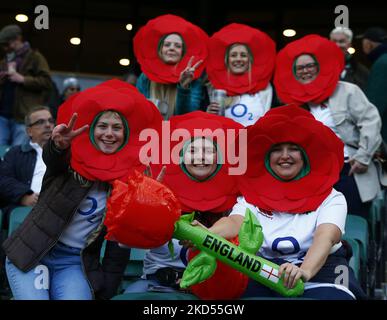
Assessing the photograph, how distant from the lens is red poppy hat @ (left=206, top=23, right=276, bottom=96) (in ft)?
19.4

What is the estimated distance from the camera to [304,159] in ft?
14.2

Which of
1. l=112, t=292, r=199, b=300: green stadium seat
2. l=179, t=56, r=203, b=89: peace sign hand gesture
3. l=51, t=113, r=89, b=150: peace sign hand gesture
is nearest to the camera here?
l=112, t=292, r=199, b=300: green stadium seat

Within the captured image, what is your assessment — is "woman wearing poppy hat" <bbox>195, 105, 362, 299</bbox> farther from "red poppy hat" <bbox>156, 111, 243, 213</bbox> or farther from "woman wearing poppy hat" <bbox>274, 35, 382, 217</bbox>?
"woman wearing poppy hat" <bbox>274, 35, 382, 217</bbox>

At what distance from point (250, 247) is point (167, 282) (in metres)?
0.81

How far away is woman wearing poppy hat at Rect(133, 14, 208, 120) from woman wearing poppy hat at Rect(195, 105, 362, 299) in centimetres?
139

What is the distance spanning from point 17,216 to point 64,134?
4.21ft

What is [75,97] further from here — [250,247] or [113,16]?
[113,16]

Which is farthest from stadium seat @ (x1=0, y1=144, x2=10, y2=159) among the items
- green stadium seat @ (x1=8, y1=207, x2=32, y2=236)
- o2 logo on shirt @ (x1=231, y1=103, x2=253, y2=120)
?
o2 logo on shirt @ (x1=231, y1=103, x2=253, y2=120)

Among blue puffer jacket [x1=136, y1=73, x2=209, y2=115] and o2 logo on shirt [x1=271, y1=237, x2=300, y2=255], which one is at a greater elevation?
blue puffer jacket [x1=136, y1=73, x2=209, y2=115]

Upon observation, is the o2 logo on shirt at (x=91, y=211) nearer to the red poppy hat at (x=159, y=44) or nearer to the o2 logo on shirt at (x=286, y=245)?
the o2 logo on shirt at (x=286, y=245)

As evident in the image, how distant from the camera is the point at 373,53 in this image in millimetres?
6586

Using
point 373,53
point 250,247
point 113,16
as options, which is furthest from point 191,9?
point 250,247

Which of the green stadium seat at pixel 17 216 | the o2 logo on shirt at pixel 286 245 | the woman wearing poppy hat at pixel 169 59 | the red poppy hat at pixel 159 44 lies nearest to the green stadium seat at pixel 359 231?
the o2 logo on shirt at pixel 286 245

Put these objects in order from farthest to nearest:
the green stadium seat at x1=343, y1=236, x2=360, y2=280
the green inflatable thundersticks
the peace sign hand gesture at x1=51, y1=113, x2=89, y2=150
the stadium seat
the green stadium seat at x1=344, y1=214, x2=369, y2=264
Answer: the stadium seat, the green stadium seat at x1=344, y1=214, x2=369, y2=264, the green stadium seat at x1=343, y1=236, x2=360, y2=280, the peace sign hand gesture at x1=51, y1=113, x2=89, y2=150, the green inflatable thundersticks
